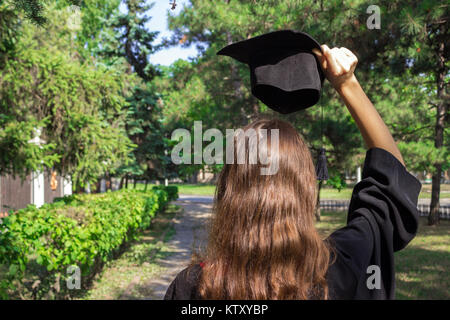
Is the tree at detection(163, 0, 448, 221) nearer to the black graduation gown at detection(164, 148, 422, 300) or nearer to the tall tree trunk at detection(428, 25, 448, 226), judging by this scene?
the tall tree trunk at detection(428, 25, 448, 226)

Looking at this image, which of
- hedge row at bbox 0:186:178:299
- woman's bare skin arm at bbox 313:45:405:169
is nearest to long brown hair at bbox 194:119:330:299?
woman's bare skin arm at bbox 313:45:405:169

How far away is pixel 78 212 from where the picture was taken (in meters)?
5.38

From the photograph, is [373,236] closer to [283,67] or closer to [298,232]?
[298,232]

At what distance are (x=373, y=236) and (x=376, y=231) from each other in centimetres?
2

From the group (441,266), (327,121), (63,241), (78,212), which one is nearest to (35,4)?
(63,241)

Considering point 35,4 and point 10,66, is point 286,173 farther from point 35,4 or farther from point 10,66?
point 10,66

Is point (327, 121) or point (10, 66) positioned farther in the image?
point (327, 121)

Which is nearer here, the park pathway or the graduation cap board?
the graduation cap board

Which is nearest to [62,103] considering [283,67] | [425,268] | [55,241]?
[55,241]

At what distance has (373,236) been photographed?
1.20 meters

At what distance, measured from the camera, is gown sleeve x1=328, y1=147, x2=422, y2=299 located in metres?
1.16

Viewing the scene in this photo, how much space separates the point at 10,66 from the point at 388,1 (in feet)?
19.6

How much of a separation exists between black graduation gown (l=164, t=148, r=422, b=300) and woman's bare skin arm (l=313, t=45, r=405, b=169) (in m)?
0.04

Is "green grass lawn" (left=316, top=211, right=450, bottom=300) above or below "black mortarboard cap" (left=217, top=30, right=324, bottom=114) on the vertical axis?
below
